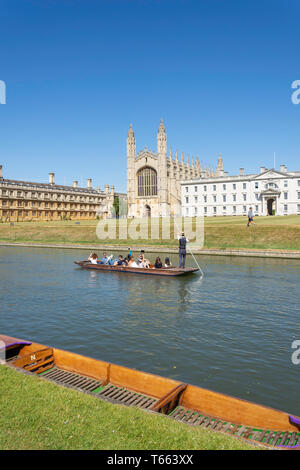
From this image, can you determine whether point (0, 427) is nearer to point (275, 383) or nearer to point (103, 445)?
point (103, 445)

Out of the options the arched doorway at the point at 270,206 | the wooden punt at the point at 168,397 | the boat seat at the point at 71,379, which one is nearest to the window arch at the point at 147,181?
the arched doorway at the point at 270,206

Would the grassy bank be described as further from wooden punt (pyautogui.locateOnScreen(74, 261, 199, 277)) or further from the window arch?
the window arch

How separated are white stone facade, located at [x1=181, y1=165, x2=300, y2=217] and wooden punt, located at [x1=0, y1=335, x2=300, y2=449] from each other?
267 ft

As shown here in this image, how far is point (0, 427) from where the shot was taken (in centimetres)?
586

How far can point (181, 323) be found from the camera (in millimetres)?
13828

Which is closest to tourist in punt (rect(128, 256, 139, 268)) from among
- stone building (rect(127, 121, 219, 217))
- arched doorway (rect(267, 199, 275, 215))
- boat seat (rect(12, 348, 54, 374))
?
boat seat (rect(12, 348, 54, 374))

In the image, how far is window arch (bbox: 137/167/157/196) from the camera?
10650cm

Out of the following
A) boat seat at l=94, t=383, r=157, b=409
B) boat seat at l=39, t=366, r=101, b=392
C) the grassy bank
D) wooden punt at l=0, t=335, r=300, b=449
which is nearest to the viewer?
wooden punt at l=0, t=335, r=300, b=449

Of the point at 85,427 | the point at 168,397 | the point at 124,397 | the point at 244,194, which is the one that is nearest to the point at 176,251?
the point at 124,397

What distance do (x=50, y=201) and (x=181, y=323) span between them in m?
96.2

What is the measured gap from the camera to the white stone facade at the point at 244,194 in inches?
3260

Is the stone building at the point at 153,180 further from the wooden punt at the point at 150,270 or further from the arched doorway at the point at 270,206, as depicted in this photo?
the wooden punt at the point at 150,270

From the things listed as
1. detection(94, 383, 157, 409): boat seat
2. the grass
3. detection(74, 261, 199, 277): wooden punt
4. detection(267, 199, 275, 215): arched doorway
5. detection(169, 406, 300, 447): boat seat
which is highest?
detection(267, 199, 275, 215): arched doorway

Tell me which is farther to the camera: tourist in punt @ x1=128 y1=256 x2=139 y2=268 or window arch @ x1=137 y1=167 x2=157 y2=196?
window arch @ x1=137 y1=167 x2=157 y2=196
